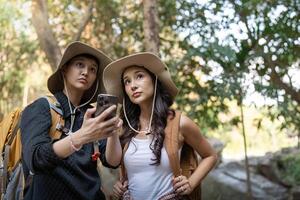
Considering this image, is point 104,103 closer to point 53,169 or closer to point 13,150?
point 53,169

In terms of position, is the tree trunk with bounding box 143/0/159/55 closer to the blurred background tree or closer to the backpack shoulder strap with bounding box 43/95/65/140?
the blurred background tree

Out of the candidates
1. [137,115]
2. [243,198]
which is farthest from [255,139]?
[137,115]

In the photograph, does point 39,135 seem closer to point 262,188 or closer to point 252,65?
point 252,65

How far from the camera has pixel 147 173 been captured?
2174 mm

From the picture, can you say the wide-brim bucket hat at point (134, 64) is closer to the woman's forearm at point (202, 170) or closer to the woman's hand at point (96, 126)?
the woman's forearm at point (202, 170)

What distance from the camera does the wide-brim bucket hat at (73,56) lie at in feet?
6.97

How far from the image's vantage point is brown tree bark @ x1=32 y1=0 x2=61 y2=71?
4.78m

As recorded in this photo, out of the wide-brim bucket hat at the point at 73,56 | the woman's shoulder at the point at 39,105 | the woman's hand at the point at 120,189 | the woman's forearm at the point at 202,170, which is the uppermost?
the wide-brim bucket hat at the point at 73,56

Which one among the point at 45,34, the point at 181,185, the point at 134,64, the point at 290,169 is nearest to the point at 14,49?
the point at 45,34

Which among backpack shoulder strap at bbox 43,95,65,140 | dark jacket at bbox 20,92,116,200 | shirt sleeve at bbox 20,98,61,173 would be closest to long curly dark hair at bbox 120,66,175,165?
dark jacket at bbox 20,92,116,200

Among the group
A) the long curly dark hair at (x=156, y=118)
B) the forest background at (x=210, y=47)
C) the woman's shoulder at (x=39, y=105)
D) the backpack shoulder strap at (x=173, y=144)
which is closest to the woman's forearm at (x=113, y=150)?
the long curly dark hair at (x=156, y=118)

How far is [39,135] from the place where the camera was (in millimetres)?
1795

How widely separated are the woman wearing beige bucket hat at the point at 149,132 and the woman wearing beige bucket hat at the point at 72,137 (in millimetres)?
108

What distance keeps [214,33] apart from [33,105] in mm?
2851
